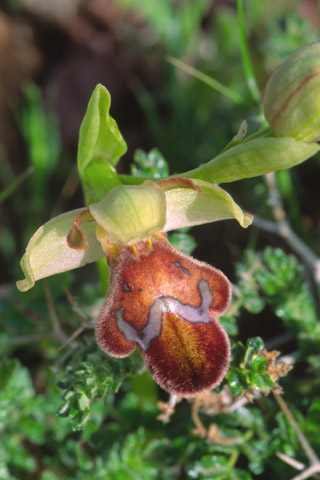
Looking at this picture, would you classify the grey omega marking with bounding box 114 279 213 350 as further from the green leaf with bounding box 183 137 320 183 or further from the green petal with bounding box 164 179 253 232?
the green leaf with bounding box 183 137 320 183

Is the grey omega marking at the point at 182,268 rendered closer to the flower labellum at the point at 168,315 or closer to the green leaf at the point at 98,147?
the flower labellum at the point at 168,315

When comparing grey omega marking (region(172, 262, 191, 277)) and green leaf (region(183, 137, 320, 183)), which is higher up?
green leaf (region(183, 137, 320, 183))

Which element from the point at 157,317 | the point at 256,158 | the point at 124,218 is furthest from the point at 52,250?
the point at 256,158

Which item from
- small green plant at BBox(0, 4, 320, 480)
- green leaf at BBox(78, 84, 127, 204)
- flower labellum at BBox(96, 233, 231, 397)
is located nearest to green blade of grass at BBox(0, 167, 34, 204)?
small green plant at BBox(0, 4, 320, 480)

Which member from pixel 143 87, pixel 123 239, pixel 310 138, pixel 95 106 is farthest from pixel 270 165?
pixel 143 87

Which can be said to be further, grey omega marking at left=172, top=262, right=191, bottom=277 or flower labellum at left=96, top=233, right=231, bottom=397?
grey omega marking at left=172, top=262, right=191, bottom=277

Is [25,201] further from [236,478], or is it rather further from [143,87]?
[236,478]

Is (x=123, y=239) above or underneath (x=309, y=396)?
above
